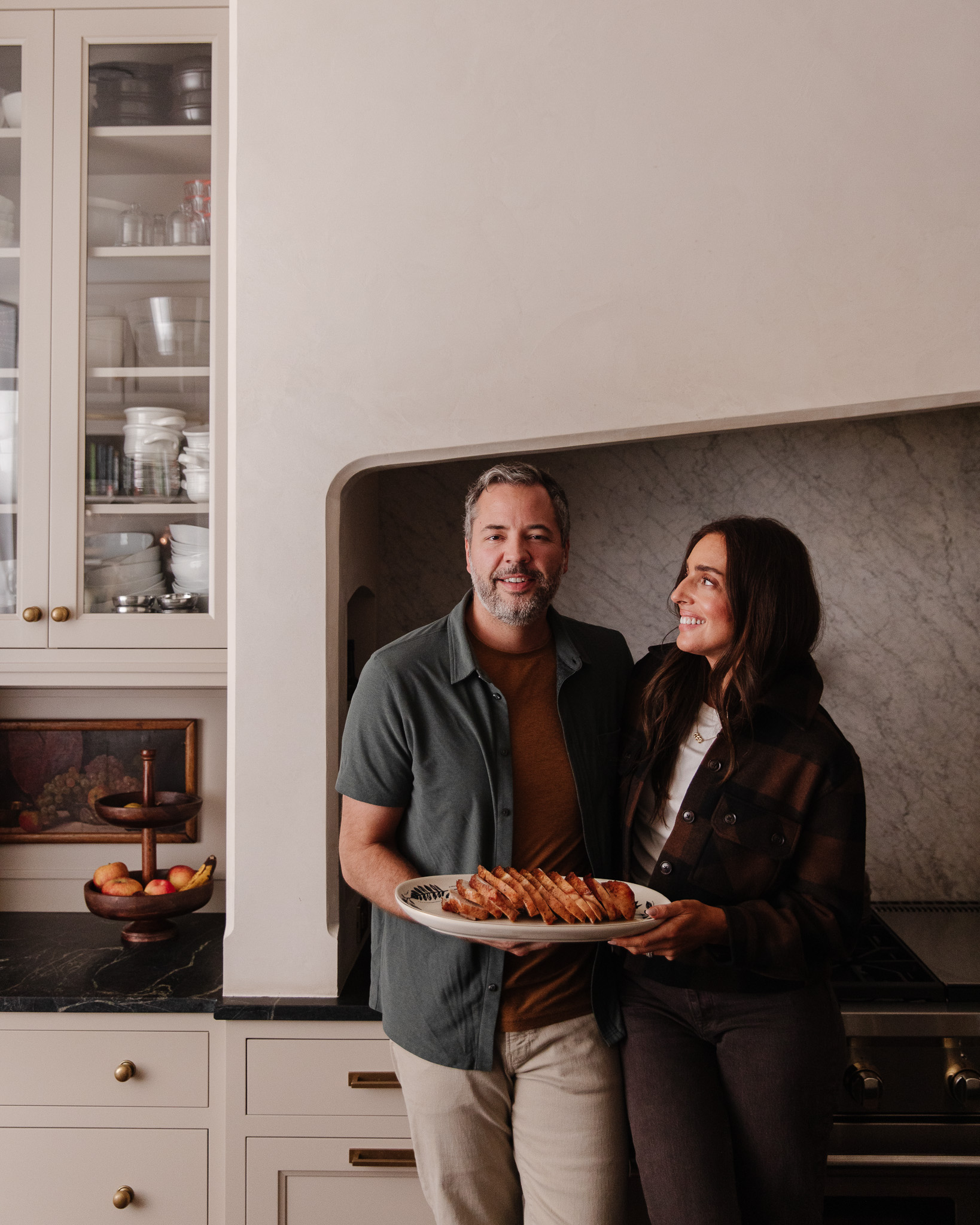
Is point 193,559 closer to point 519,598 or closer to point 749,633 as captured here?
point 519,598

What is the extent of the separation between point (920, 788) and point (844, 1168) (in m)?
0.90

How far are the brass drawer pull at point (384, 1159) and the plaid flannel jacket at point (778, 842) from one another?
0.67m

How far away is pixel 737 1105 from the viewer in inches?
50.3

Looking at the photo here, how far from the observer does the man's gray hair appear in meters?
1.46

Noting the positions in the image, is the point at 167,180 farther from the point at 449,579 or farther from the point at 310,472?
the point at 449,579

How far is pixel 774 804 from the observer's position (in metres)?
1.31

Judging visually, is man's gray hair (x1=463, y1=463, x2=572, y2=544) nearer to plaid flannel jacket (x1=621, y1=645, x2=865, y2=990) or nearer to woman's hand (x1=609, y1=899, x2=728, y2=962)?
plaid flannel jacket (x1=621, y1=645, x2=865, y2=990)

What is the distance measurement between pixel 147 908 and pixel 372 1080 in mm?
605

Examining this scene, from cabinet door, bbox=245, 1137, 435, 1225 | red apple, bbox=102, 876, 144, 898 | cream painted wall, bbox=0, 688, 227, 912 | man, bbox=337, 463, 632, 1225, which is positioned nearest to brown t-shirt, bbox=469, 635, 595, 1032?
man, bbox=337, 463, 632, 1225

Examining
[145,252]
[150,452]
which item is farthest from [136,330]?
[150,452]

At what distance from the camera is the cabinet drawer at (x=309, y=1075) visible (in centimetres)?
167

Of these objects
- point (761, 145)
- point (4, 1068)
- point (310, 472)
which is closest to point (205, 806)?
point (4, 1068)

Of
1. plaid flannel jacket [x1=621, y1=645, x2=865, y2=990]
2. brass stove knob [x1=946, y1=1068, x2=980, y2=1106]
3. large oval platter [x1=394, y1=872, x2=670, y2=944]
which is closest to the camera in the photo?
large oval platter [x1=394, y1=872, x2=670, y2=944]

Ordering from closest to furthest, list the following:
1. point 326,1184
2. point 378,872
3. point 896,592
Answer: point 378,872 < point 326,1184 < point 896,592
